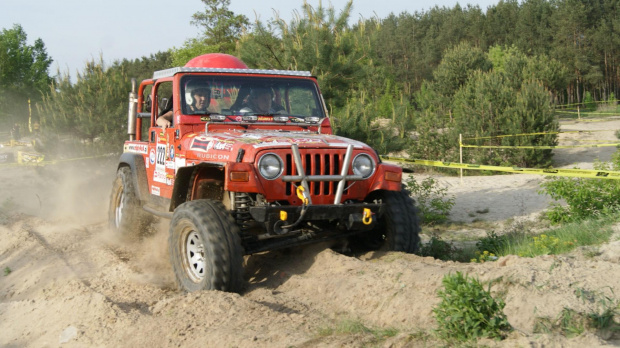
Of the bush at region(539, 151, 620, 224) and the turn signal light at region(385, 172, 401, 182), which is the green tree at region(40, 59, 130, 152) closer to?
the bush at region(539, 151, 620, 224)

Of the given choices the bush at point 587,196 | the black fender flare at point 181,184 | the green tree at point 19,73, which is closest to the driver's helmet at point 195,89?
the black fender flare at point 181,184

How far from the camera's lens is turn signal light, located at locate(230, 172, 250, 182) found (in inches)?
226

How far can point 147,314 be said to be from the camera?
18.2ft

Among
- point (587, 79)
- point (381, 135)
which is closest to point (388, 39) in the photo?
point (587, 79)

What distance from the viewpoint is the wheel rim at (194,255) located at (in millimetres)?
6023

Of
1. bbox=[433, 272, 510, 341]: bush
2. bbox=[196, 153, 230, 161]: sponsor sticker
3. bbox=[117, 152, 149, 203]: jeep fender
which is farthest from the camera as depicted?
bbox=[117, 152, 149, 203]: jeep fender

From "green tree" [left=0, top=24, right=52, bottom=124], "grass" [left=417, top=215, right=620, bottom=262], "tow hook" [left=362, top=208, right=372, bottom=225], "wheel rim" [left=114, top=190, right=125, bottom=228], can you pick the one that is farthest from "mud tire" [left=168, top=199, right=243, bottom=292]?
"green tree" [left=0, top=24, right=52, bottom=124]

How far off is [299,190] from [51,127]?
15.9 meters

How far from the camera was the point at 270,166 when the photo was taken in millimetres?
5930

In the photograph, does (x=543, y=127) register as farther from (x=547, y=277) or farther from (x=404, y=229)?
(x=547, y=277)

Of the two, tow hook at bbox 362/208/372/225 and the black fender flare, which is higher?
the black fender flare

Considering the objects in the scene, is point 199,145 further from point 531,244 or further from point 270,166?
point 531,244

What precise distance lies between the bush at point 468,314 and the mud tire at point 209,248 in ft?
7.23

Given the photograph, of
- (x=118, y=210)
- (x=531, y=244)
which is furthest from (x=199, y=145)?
(x=531, y=244)
